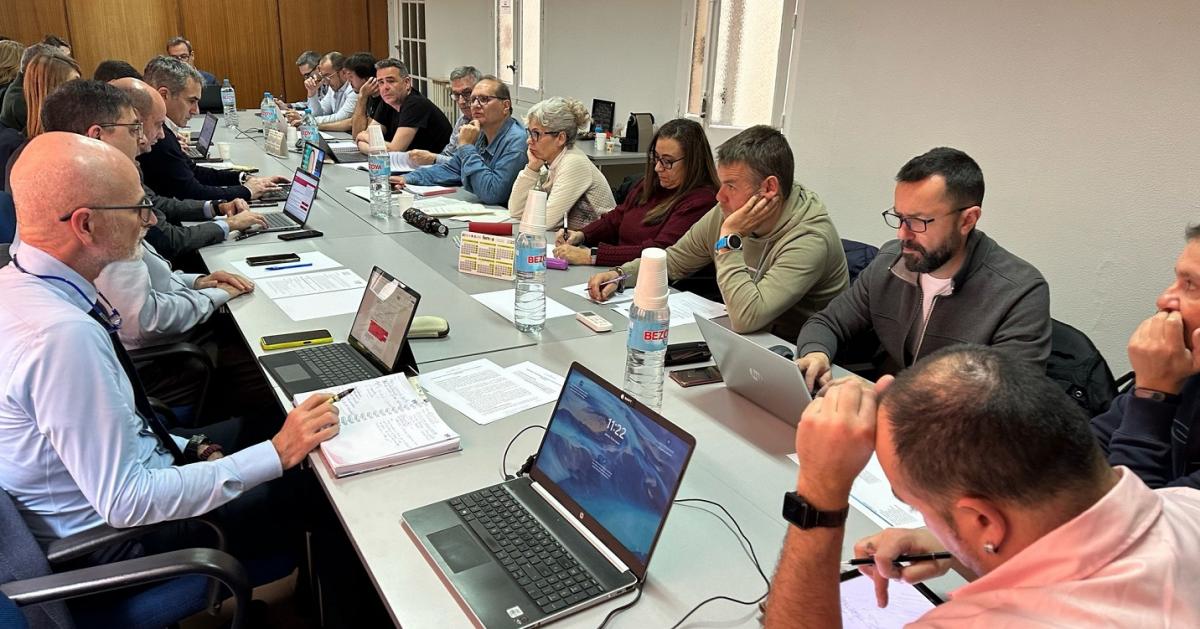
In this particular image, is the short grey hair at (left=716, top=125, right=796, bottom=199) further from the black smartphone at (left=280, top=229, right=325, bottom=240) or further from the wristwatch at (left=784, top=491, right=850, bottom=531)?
the black smartphone at (left=280, top=229, right=325, bottom=240)

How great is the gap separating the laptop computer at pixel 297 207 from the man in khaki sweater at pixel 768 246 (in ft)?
4.93

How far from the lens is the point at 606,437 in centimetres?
120

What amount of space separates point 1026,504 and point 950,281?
1.34m

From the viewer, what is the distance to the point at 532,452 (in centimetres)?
146

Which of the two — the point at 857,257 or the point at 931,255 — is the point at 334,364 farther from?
the point at 857,257

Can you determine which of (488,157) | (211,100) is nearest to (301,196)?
(488,157)

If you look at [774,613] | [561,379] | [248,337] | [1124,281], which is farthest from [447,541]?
[1124,281]

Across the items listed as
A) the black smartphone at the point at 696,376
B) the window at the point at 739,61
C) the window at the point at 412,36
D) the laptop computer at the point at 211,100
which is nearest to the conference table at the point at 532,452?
the black smartphone at the point at 696,376

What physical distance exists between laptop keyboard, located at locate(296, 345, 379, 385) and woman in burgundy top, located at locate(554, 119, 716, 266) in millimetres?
1086

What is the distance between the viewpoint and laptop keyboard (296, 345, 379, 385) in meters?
1.76

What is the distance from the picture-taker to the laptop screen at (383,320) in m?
1.78

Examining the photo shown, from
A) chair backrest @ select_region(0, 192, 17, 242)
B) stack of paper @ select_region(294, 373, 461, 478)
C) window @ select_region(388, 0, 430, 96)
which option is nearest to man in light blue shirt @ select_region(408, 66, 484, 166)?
chair backrest @ select_region(0, 192, 17, 242)

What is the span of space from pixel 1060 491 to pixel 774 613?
396mm

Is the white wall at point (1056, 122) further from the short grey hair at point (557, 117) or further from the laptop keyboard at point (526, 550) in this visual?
the laptop keyboard at point (526, 550)
